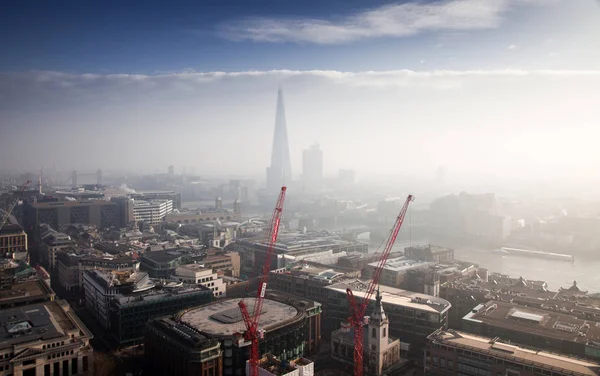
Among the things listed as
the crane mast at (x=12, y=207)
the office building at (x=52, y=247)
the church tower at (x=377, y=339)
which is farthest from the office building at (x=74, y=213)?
the church tower at (x=377, y=339)

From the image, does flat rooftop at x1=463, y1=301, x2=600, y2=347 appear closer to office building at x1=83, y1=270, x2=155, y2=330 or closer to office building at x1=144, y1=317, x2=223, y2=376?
office building at x1=144, y1=317, x2=223, y2=376

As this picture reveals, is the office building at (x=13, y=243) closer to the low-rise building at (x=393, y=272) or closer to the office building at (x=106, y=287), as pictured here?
the office building at (x=106, y=287)

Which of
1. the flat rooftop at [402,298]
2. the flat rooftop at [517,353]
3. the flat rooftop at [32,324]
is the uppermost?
the flat rooftop at [32,324]

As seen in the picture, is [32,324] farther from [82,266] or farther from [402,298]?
[402,298]

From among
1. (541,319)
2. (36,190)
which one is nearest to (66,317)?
(541,319)

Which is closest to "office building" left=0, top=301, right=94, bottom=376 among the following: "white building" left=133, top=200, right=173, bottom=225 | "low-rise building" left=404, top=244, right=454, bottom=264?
"low-rise building" left=404, top=244, right=454, bottom=264

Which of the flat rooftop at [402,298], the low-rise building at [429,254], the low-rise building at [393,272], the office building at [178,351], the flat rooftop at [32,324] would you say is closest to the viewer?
the office building at [178,351]
